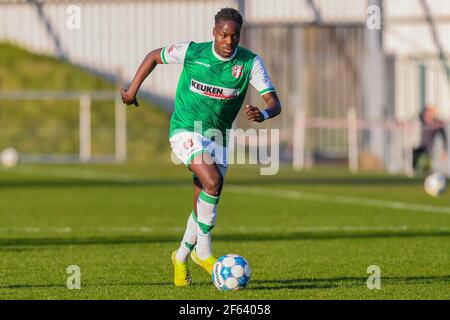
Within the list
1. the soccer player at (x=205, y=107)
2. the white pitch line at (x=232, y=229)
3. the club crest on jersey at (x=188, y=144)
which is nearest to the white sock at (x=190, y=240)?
the soccer player at (x=205, y=107)

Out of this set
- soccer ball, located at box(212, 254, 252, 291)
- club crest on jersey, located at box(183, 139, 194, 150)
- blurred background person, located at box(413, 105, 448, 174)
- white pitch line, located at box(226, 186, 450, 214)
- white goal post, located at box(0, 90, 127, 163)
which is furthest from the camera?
white goal post, located at box(0, 90, 127, 163)

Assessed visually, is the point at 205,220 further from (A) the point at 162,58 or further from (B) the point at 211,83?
(A) the point at 162,58

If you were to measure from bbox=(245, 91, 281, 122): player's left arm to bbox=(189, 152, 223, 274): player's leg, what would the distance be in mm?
558

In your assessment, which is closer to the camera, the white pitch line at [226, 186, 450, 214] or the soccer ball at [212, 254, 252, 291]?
the soccer ball at [212, 254, 252, 291]

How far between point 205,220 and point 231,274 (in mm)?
753

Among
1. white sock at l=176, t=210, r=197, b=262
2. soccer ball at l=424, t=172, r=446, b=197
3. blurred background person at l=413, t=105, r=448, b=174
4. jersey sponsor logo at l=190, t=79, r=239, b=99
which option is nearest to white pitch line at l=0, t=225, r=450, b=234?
white sock at l=176, t=210, r=197, b=262

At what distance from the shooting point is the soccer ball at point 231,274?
32.8 feet

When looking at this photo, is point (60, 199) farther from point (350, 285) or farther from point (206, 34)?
point (206, 34)

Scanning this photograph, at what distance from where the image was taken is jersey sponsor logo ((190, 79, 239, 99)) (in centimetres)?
1074

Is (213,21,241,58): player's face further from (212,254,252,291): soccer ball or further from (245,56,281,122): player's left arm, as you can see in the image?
(212,254,252,291): soccer ball

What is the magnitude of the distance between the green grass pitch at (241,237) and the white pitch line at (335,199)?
2 centimetres

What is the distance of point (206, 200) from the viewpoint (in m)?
10.5
